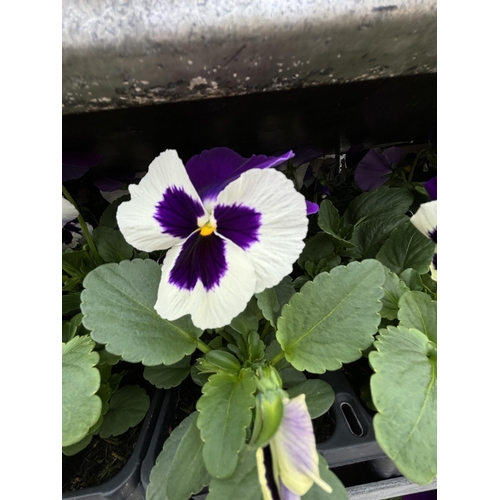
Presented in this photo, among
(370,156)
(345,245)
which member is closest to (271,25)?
(345,245)

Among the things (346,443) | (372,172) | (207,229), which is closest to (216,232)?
(207,229)

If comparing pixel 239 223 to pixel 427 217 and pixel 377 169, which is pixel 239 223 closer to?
pixel 427 217

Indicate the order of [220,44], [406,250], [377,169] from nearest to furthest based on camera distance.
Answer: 1. [220,44]
2. [406,250]
3. [377,169]

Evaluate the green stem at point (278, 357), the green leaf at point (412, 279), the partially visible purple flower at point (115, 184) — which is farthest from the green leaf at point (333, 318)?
the partially visible purple flower at point (115, 184)

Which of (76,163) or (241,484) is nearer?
(241,484)

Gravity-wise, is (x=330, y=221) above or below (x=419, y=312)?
above

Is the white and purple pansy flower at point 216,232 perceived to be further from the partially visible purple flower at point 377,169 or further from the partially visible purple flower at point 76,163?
the partially visible purple flower at point 377,169

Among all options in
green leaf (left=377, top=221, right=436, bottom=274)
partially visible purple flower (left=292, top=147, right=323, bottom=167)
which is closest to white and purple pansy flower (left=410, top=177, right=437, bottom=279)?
green leaf (left=377, top=221, right=436, bottom=274)
